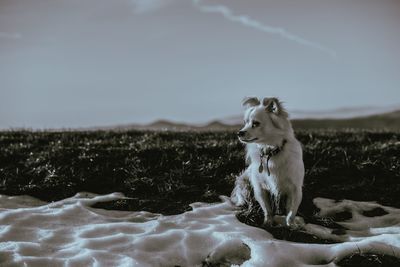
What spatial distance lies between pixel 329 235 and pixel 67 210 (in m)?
3.51

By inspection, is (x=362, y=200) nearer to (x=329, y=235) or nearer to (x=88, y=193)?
(x=329, y=235)

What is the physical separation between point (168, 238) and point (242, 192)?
5.05 ft

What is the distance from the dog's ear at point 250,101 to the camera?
594 centimetres

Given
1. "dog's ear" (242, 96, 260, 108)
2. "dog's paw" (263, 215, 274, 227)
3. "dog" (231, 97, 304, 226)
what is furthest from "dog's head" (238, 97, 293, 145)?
"dog's paw" (263, 215, 274, 227)

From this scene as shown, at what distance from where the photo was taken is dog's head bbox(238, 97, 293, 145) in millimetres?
5652

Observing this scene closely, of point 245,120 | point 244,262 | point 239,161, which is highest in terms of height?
point 245,120

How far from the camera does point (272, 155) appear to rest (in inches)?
231

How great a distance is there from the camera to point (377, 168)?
846 cm

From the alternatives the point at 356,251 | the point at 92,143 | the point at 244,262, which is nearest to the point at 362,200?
the point at 356,251

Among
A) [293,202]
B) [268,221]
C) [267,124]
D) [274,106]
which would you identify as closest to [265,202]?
[268,221]

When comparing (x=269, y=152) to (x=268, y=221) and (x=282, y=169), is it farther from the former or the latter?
(x=268, y=221)

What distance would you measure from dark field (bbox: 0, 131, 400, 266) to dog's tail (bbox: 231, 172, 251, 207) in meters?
0.33

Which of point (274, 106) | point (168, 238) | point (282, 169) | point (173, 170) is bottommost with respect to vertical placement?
point (168, 238)

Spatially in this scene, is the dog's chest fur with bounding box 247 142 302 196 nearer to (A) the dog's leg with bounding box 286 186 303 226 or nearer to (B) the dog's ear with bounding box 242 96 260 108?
(A) the dog's leg with bounding box 286 186 303 226
